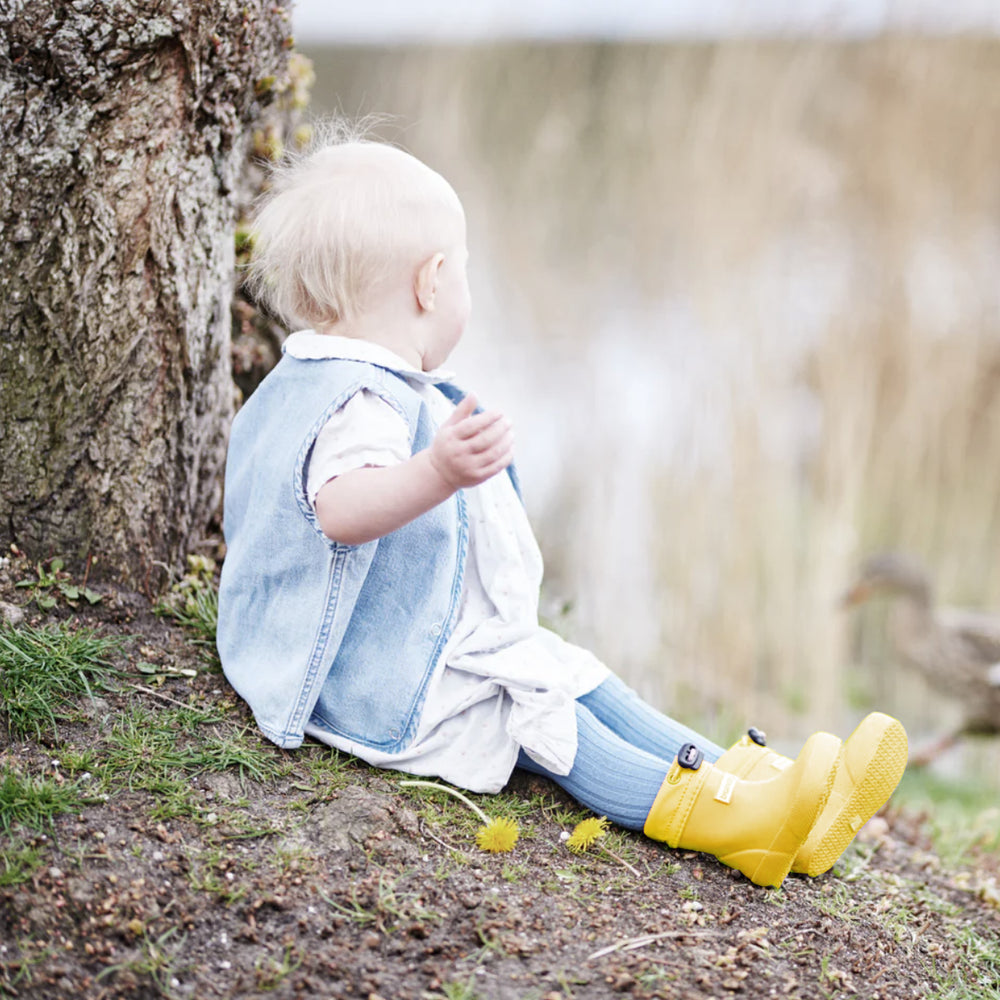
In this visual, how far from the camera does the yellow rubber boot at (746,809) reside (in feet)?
5.31

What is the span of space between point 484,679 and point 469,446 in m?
0.50

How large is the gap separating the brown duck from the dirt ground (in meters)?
2.34

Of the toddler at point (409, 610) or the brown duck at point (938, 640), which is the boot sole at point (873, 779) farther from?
the brown duck at point (938, 640)

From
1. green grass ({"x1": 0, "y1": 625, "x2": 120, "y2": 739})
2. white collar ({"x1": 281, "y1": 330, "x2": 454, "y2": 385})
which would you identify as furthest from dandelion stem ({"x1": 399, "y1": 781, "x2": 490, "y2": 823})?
white collar ({"x1": 281, "y1": 330, "x2": 454, "y2": 385})

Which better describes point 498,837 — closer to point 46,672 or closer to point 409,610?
A: point 409,610

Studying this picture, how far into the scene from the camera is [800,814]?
162cm

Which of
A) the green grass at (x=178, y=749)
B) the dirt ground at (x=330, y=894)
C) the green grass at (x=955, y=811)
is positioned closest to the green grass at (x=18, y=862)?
the dirt ground at (x=330, y=894)

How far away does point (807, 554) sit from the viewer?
167 inches

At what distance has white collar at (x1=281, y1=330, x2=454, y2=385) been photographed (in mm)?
1669

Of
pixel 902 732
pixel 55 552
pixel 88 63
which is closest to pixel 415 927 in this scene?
pixel 902 732

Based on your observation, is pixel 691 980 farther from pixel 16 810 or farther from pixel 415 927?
pixel 16 810

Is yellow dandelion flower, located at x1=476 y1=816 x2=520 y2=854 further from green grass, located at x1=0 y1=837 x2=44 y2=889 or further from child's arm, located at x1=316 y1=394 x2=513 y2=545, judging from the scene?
green grass, located at x1=0 y1=837 x2=44 y2=889

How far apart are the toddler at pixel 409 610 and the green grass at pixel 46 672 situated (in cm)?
24

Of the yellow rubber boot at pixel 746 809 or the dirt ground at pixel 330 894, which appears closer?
the dirt ground at pixel 330 894
